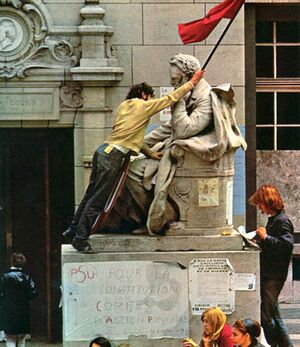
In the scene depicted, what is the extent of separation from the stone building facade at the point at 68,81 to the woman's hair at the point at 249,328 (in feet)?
19.1

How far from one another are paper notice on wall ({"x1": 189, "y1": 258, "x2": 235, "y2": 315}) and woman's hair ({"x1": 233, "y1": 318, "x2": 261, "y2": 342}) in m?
0.90

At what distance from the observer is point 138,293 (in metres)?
13.6

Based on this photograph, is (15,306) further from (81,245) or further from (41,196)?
(81,245)

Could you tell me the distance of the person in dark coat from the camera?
639 inches

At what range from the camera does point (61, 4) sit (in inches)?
716

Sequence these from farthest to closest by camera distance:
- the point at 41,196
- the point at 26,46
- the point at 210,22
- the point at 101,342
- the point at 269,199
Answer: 1. the point at 41,196
2. the point at 26,46
3. the point at 210,22
4. the point at 269,199
5. the point at 101,342

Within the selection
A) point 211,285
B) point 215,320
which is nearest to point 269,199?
point 211,285

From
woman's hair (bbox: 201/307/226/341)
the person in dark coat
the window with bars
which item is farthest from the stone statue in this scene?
the window with bars

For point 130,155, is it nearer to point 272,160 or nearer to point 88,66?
point 88,66

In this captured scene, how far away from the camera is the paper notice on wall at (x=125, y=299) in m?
13.6

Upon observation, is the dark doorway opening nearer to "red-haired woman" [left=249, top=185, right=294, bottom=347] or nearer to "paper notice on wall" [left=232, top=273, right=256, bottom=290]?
"red-haired woman" [left=249, top=185, right=294, bottom=347]

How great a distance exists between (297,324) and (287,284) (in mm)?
1453

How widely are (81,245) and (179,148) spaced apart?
4.10ft

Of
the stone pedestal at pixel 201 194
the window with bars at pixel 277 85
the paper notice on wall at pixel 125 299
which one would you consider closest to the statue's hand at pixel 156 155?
the stone pedestal at pixel 201 194
